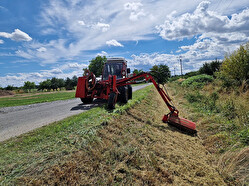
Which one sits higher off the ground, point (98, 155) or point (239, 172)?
point (98, 155)

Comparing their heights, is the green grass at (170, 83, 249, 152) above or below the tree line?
below

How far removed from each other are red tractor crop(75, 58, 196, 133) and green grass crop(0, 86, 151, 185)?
2.79 m

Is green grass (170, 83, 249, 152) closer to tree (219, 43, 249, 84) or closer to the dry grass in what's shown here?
the dry grass

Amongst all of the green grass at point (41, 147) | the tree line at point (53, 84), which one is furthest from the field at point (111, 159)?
the tree line at point (53, 84)

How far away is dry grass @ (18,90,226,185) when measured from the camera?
264cm

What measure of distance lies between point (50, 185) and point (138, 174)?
5.53 ft

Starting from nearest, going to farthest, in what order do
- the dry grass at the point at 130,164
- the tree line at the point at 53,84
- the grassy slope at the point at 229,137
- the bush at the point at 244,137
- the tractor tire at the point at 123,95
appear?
the dry grass at the point at 130,164
the grassy slope at the point at 229,137
the bush at the point at 244,137
the tractor tire at the point at 123,95
the tree line at the point at 53,84

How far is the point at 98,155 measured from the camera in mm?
3283

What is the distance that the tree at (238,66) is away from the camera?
12.4m

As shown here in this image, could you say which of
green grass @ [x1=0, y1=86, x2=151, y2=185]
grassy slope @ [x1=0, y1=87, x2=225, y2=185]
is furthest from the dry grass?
green grass @ [x1=0, y1=86, x2=151, y2=185]

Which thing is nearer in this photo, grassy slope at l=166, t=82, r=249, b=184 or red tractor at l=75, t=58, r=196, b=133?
grassy slope at l=166, t=82, r=249, b=184

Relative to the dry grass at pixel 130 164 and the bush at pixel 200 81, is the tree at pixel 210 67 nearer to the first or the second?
the bush at pixel 200 81

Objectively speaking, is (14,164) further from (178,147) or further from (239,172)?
(239,172)

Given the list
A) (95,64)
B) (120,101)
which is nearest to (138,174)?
(120,101)
